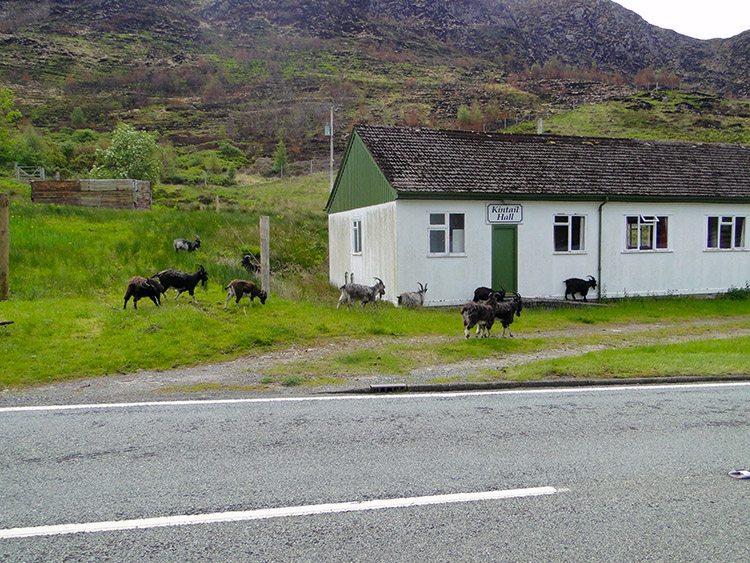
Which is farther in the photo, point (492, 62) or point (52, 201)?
point (492, 62)

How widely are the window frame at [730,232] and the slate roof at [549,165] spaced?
919 mm

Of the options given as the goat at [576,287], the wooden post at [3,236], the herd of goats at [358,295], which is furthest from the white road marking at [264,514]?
the goat at [576,287]

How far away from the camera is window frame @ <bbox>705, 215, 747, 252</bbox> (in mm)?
21562

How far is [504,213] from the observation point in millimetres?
18734

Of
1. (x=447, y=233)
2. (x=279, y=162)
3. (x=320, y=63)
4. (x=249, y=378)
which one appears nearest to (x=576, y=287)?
(x=447, y=233)

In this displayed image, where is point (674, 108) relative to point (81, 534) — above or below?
above

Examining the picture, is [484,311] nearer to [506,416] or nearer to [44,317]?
[506,416]

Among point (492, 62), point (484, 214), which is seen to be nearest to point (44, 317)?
point (484, 214)

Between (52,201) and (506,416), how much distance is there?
30.4m

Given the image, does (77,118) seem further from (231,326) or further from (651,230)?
(231,326)

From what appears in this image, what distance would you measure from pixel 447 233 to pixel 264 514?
571 inches

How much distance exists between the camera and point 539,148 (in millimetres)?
21391

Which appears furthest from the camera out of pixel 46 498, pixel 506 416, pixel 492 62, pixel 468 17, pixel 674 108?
pixel 468 17

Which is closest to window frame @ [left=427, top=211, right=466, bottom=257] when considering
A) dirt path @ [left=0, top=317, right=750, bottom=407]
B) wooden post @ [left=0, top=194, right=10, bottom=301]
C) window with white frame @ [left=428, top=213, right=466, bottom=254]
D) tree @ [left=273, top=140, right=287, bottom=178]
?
window with white frame @ [left=428, top=213, right=466, bottom=254]
